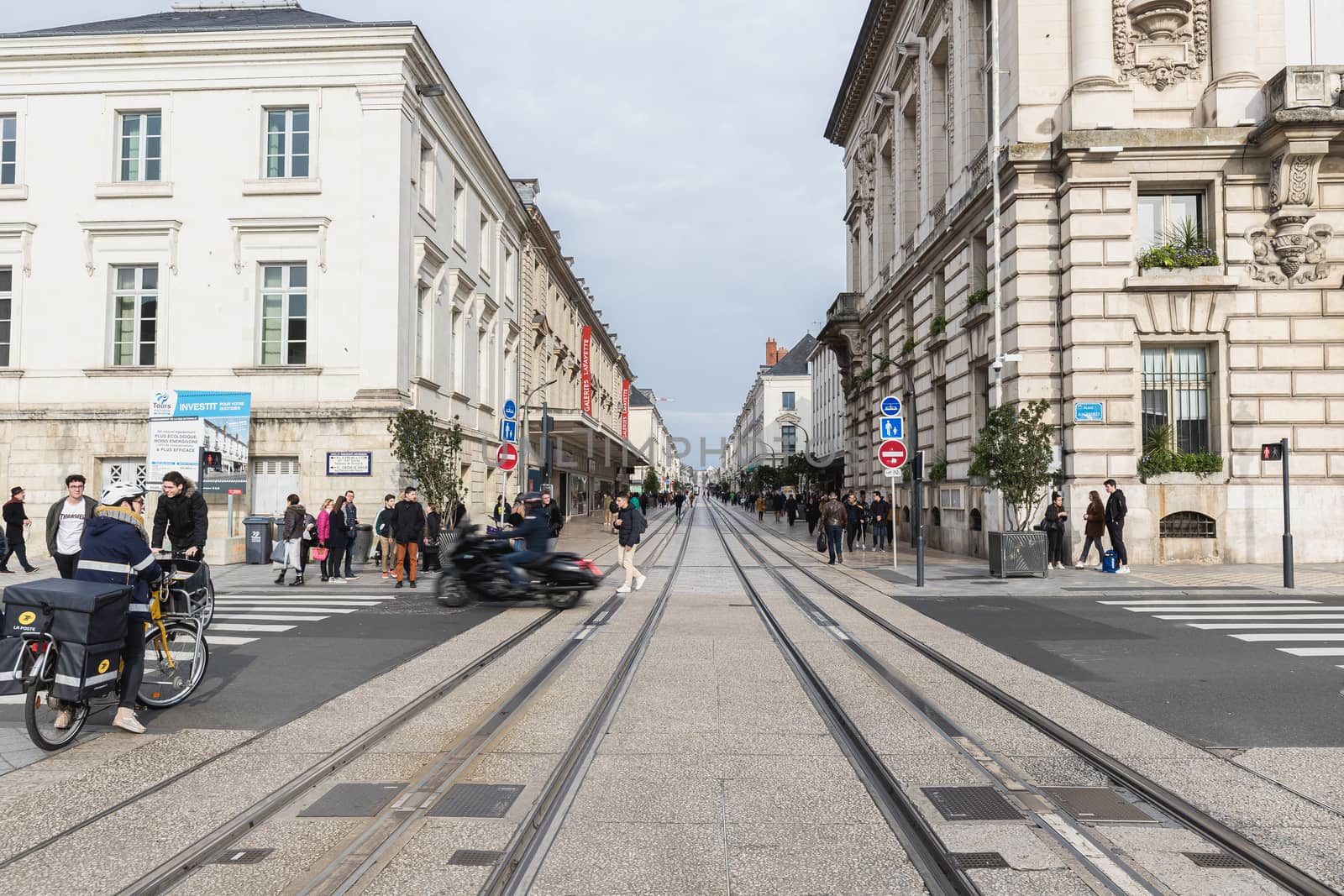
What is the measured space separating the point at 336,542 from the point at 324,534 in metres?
0.26

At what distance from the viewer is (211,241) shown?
23750 millimetres

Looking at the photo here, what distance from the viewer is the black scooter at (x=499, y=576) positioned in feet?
45.7

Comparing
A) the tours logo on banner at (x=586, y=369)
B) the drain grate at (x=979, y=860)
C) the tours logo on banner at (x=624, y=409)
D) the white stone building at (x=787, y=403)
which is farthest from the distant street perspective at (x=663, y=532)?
the white stone building at (x=787, y=403)

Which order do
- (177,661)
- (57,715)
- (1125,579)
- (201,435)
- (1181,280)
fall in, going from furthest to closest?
(201,435) < (1181,280) < (1125,579) < (177,661) < (57,715)

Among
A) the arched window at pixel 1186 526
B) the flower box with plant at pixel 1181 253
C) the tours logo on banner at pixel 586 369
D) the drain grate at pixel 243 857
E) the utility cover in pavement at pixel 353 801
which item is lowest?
the utility cover in pavement at pixel 353 801

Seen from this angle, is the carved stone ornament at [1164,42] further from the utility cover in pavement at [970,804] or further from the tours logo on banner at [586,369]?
the tours logo on banner at [586,369]

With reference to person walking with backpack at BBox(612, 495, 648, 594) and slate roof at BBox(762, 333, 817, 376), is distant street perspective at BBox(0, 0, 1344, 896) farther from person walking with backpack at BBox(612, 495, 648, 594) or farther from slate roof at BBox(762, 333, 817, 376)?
slate roof at BBox(762, 333, 817, 376)

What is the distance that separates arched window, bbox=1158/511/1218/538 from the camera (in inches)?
806

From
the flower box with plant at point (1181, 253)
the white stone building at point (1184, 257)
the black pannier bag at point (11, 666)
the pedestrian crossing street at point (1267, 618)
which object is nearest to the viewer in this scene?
the black pannier bag at point (11, 666)

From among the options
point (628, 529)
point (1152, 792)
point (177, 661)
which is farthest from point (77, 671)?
point (628, 529)

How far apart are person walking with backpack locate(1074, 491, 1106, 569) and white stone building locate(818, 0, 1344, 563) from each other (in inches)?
18.8

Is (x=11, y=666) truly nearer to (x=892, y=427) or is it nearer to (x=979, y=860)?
(x=979, y=860)

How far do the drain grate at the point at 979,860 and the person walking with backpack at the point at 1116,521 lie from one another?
651 inches

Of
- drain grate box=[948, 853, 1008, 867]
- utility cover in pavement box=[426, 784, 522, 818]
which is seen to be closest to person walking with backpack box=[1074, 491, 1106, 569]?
drain grate box=[948, 853, 1008, 867]
